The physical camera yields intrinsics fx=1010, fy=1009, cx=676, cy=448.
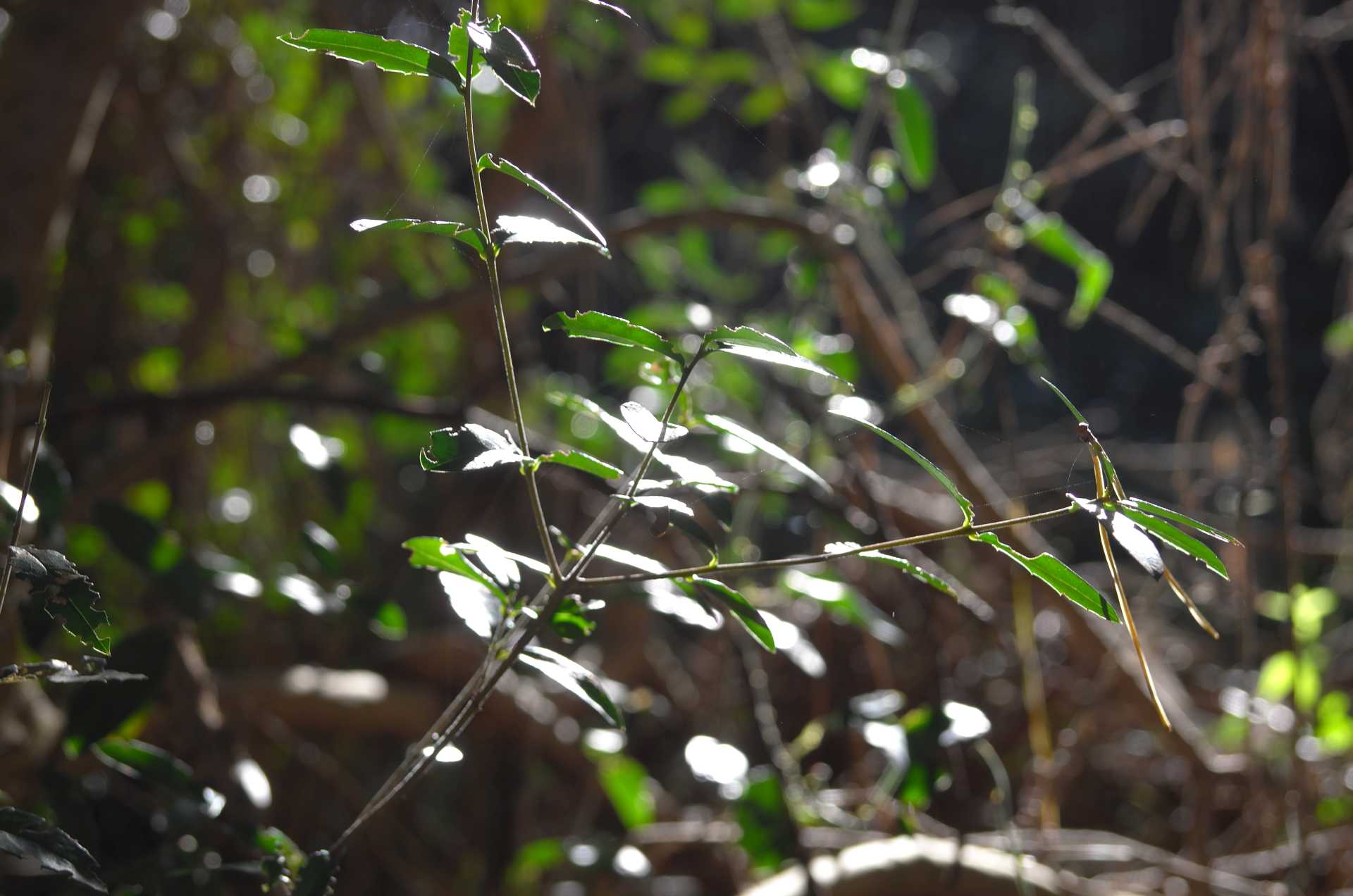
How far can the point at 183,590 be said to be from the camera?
75cm

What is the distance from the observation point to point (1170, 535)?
1.33 ft

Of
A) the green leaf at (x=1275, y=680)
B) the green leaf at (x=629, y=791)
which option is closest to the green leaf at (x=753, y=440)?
the green leaf at (x=629, y=791)

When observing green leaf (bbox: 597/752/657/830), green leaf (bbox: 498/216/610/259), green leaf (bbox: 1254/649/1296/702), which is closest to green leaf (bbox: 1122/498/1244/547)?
green leaf (bbox: 498/216/610/259)

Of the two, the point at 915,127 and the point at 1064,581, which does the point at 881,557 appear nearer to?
the point at 1064,581

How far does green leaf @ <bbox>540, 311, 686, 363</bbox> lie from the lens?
0.43m

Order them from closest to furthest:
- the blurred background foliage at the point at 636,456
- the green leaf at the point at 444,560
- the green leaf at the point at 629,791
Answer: the green leaf at the point at 444,560, the blurred background foliage at the point at 636,456, the green leaf at the point at 629,791

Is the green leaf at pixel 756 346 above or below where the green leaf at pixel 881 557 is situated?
above

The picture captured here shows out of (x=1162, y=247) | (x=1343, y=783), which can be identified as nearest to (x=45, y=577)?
(x=1343, y=783)

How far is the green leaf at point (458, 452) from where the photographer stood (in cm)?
40

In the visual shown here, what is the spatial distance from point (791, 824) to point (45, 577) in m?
0.53

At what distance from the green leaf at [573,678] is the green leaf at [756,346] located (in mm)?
166

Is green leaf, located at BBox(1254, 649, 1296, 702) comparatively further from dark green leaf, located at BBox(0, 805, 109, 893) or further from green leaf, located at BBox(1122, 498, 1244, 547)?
dark green leaf, located at BBox(0, 805, 109, 893)

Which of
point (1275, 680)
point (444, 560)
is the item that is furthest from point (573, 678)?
point (1275, 680)

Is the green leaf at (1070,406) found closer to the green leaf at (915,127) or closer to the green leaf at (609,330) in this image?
the green leaf at (609,330)
